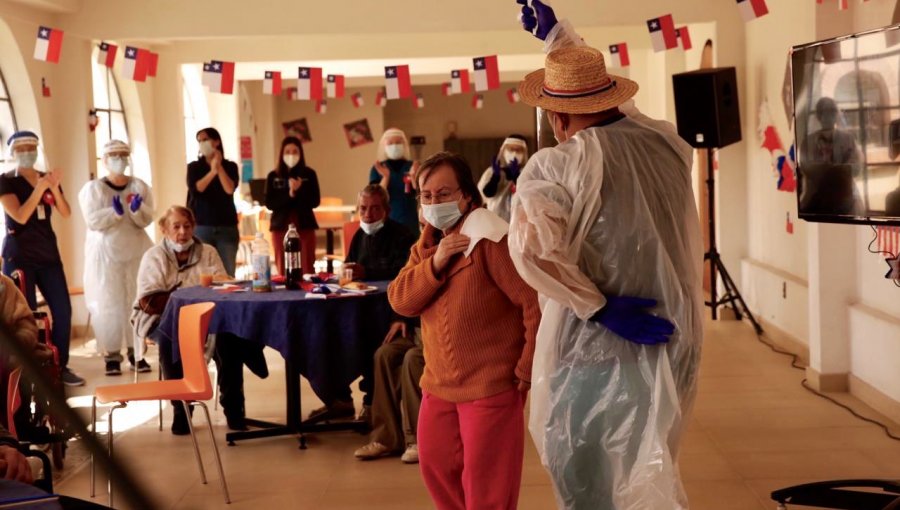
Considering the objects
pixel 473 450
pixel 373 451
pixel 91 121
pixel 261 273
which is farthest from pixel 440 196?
pixel 91 121

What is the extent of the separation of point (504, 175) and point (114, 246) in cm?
270

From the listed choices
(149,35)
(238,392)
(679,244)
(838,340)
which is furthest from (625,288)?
(149,35)

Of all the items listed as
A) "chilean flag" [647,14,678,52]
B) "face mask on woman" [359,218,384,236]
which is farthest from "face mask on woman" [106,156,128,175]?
"chilean flag" [647,14,678,52]

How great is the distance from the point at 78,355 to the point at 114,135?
413 centimetres

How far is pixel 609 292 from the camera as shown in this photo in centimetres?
248

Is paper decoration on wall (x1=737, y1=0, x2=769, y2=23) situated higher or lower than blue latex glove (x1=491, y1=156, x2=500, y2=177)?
higher

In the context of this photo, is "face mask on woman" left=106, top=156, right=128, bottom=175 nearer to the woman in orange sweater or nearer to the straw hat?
the woman in orange sweater

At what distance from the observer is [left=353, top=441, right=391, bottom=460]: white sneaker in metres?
4.72

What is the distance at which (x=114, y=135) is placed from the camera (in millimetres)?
11195

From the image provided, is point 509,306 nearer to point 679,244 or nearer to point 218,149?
point 679,244

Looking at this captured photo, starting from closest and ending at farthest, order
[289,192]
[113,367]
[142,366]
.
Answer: [113,367] < [142,366] < [289,192]

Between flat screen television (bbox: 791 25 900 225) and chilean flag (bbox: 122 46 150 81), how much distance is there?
4.73m

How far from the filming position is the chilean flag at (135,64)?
24.1 ft

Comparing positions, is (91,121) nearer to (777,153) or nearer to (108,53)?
(108,53)
